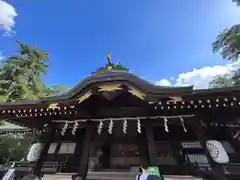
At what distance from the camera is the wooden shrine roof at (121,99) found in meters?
5.18

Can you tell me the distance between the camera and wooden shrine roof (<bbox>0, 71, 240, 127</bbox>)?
5184mm

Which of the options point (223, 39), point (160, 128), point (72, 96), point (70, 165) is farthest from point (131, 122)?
point (223, 39)

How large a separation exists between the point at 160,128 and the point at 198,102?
2.30m

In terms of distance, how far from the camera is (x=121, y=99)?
6.76 m

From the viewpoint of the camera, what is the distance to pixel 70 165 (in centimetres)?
788

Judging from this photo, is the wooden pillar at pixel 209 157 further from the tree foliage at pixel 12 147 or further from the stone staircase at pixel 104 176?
the tree foliage at pixel 12 147

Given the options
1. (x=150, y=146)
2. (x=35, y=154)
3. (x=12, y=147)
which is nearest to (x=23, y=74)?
(x=12, y=147)

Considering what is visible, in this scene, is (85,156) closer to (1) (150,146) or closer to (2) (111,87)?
(1) (150,146)

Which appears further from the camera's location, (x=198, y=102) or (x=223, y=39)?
(x=223, y=39)

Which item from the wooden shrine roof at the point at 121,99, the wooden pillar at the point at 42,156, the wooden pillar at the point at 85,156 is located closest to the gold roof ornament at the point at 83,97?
the wooden shrine roof at the point at 121,99

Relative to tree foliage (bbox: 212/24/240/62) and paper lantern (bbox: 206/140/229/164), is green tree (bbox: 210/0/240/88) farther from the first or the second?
paper lantern (bbox: 206/140/229/164)

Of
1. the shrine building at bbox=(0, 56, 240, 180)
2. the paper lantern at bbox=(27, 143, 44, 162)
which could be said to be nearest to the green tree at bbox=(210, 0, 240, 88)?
the shrine building at bbox=(0, 56, 240, 180)

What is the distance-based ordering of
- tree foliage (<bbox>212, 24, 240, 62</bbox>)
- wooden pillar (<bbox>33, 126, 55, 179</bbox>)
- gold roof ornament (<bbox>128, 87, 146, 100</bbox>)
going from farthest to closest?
1. tree foliage (<bbox>212, 24, 240, 62</bbox>)
2. wooden pillar (<bbox>33, 126, 55, 179</bbox>)
3. gold roof ornament (<bbox>128, 87, 146, 100</bbox>)

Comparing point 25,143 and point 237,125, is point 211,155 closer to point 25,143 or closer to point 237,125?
point 237,125
